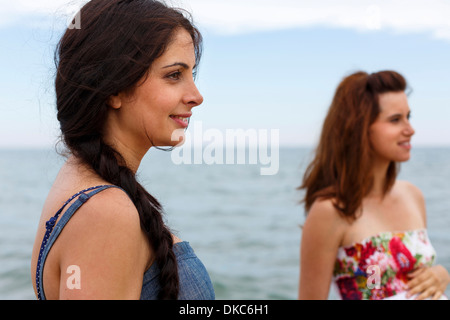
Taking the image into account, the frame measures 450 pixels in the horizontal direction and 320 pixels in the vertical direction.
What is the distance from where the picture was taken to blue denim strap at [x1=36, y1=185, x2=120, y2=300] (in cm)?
138

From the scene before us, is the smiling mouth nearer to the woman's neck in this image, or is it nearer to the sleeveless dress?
the sleeveless dress

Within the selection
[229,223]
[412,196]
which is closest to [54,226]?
[412,196]

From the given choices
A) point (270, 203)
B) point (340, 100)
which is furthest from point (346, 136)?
point (270, 203)

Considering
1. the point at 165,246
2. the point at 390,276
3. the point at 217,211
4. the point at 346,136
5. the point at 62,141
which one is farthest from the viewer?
the point at 217,211

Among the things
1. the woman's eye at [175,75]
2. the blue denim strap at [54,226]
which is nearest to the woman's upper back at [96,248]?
the blue denim strap at [54,226]

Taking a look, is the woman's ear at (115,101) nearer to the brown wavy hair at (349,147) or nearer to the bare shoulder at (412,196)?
the brown wavy hair at (349,147)

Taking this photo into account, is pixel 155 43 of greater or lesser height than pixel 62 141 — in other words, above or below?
above

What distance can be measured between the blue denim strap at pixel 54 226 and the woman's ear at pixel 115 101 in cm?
30

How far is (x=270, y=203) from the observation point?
19391 millimetres

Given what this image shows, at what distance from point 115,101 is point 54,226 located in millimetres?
446

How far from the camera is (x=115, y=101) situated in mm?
1603

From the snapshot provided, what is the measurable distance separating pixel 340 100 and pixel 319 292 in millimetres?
1257

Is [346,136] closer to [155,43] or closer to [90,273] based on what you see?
[155,43]

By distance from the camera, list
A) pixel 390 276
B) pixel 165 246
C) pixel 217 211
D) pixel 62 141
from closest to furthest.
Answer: pixel 165 246, pixel 62 141, pixel 390 276, pixel 217 211
